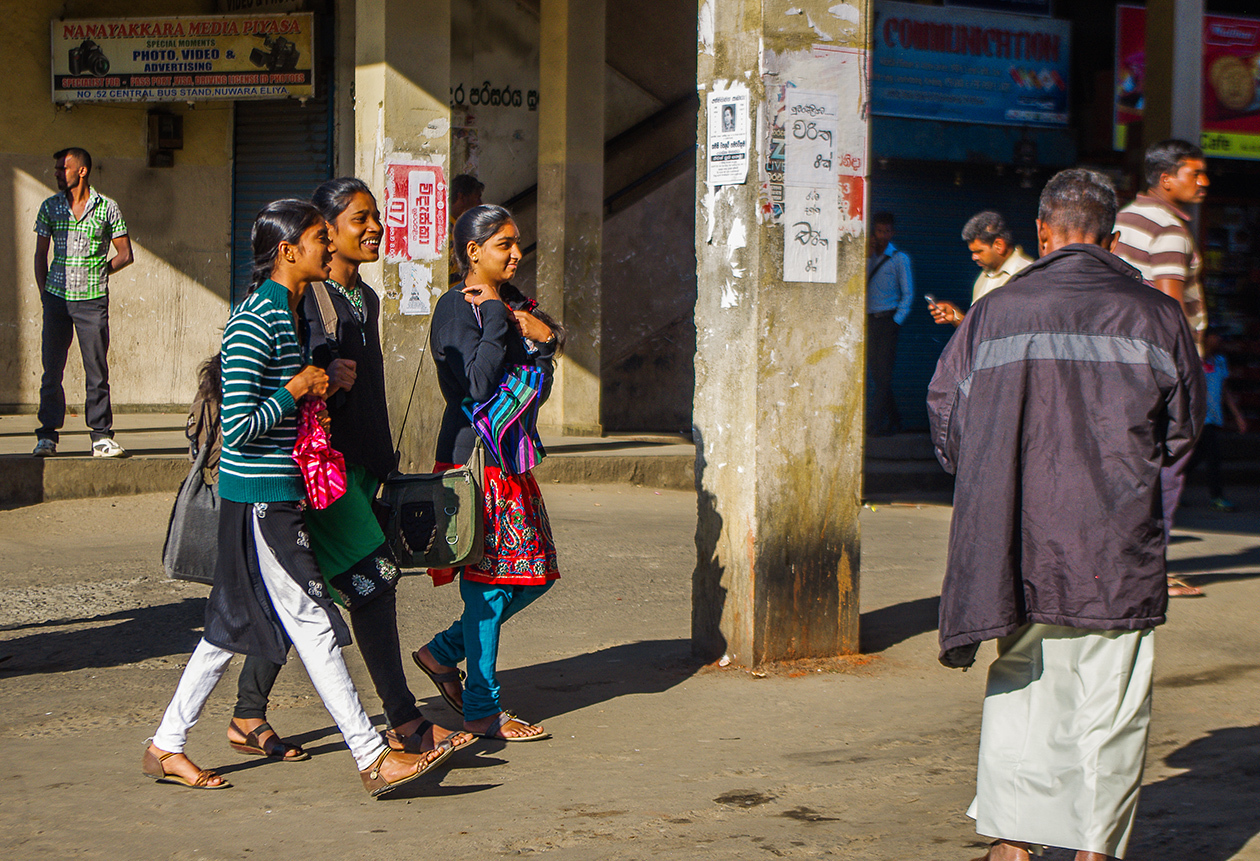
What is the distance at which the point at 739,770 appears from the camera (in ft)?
14.1

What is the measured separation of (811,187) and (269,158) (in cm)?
915

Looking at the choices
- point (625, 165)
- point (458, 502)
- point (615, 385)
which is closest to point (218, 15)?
point (625, 165)

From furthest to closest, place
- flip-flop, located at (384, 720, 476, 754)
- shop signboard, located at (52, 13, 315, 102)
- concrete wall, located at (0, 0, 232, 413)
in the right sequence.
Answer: shop signboard, located at (52, 13, 315, 102) → concrete wall, located at (0, 0, 232, 413) → flip-flop, located at (384, 720, 476, 754)

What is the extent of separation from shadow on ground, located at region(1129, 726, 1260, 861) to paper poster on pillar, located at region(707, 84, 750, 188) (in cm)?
261

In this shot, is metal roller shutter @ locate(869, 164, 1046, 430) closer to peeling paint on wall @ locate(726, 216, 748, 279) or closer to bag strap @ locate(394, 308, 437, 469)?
bag strap @ locate(394, 308, 437, 469)

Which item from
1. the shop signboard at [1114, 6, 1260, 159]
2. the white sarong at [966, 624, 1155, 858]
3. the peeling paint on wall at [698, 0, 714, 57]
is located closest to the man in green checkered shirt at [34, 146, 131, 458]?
the peeling paint on wall at [698, 0, 714, 57]

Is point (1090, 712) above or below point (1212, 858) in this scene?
above

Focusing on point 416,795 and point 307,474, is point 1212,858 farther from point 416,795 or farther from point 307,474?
point 307,474

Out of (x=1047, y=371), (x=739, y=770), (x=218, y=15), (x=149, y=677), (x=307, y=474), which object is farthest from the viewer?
(x=218, y=15)

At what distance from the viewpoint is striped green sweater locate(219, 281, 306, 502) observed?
3848mm

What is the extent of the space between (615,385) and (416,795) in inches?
361

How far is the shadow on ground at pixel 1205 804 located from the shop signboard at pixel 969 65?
10.2 metres

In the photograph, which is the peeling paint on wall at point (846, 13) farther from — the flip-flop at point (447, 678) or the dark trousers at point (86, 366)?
the dark trousers at point (86, 366)

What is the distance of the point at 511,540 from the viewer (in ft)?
14.9
